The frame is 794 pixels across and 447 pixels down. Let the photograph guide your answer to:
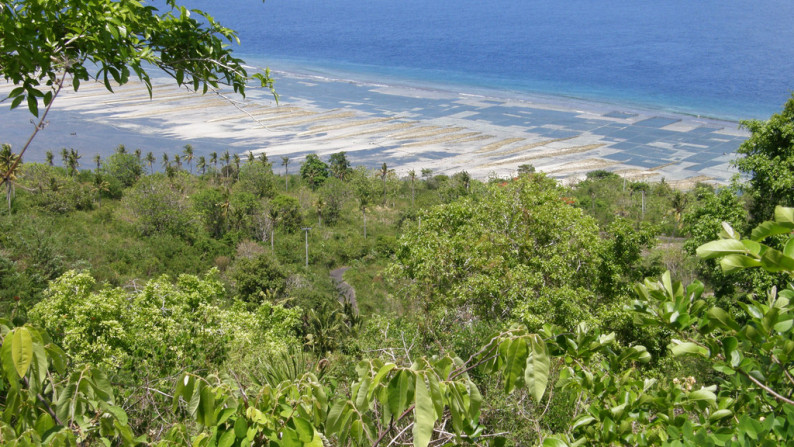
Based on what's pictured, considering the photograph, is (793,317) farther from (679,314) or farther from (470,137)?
(470,137)

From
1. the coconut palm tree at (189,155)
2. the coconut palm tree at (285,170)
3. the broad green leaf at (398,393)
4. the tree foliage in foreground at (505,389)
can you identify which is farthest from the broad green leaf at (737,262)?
the coconut palm tree at (189,155)

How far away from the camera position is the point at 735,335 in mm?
2359

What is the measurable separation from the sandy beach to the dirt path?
2037 cm

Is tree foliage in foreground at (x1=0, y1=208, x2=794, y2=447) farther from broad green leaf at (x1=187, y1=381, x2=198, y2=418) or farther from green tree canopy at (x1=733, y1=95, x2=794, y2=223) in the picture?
green tree canopy at (x1=733, y1=95, x2=794, y2=223)

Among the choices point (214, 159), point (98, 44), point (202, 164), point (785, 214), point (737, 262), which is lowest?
point (202, 164)

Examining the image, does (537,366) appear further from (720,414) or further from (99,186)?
(99,186)

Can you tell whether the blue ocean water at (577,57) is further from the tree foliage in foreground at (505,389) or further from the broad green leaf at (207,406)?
the broad green leaf at (207,406)

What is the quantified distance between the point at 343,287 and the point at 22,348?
1482 inches

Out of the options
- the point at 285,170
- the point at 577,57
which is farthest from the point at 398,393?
the point at 577,57

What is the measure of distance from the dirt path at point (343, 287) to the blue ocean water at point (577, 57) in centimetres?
6480

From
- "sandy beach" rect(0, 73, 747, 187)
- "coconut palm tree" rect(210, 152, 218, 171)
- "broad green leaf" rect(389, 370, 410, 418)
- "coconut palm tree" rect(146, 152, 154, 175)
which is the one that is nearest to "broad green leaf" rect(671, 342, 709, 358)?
"broad green leaf" rect(389, 370, 410, 418)

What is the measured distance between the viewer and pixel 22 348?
1.76 m

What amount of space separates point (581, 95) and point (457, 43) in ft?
226

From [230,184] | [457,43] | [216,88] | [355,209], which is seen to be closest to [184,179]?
[230,184]
